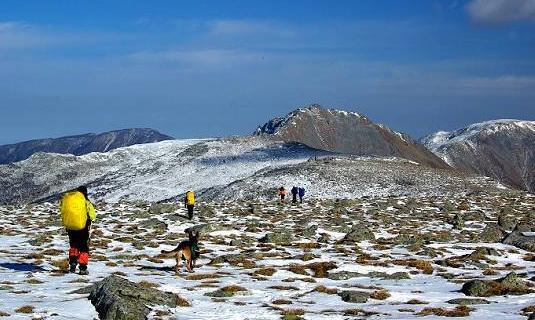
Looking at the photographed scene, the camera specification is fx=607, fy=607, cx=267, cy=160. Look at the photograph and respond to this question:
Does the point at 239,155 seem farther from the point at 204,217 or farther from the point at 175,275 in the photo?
the point at 175,275

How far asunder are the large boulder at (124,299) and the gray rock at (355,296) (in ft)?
15.9

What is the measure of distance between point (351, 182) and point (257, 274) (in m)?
59.2

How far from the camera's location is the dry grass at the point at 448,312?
52.5 feet

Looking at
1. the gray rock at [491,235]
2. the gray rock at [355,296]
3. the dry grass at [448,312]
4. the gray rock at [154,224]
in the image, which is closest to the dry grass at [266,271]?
the gray rock at [355,296]

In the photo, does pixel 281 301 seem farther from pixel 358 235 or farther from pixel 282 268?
pixel 358 235

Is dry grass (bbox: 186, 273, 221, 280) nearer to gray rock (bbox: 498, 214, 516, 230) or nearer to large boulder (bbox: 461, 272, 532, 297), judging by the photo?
large boulder (bbox: 461, 272, 532, 297)

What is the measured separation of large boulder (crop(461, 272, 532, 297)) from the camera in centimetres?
1905

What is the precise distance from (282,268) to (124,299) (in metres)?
9.96

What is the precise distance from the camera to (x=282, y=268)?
969 inches

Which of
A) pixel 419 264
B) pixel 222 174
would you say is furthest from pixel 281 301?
pixel 222 174

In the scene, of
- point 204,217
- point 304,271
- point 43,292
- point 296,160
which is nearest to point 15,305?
point 43,292

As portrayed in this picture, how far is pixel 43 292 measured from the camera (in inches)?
709

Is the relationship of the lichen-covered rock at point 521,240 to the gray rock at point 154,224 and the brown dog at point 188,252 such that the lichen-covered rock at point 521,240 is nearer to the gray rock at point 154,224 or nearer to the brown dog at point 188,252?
the brown dog at point 188,252

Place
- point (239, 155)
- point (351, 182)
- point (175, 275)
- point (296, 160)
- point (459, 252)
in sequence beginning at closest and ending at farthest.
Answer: point (175, 275)
point (459, 252)
point (351, 182)
point (296, 160)
point (239, 155)
